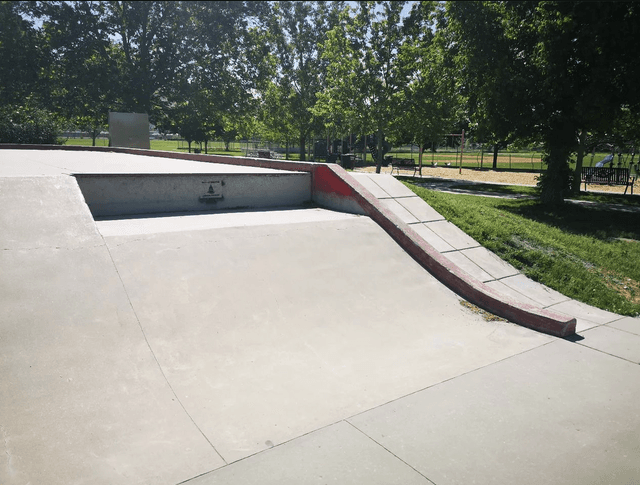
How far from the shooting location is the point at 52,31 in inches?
1275

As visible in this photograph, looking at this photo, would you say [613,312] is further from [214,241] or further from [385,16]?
[385,16]

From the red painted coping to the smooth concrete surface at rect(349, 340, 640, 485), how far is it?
925 mm

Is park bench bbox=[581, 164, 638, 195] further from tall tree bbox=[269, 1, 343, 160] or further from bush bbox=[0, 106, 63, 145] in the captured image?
bush bbox=[0, 106, 63, 145]

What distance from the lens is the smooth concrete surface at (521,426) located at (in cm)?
303

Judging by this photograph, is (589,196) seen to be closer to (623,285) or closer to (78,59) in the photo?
(623,285)

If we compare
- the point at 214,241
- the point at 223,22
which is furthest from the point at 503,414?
the point at 223,22

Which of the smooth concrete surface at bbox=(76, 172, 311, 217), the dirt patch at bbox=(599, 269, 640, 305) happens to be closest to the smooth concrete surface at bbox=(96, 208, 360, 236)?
the smooth concrete surface at bbox=(76, 172, 311, 217)

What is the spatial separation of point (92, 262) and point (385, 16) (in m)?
24.8

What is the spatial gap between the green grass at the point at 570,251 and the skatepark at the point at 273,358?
0.68 m

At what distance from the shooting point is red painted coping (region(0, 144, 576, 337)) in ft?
17.9

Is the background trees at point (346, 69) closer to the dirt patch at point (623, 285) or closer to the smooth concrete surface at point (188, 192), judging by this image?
the dirt patch at point (623, 285)

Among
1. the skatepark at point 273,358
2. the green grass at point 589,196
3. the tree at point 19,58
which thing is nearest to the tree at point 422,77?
the green grass at point 589,196

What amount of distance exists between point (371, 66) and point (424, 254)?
20.8 meters

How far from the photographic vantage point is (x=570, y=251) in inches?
355
